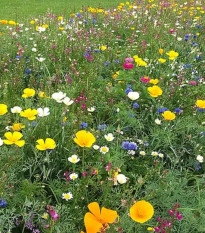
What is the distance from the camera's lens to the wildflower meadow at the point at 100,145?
1.55m

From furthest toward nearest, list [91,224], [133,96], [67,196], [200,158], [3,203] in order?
[133,96], [200,158], [67,196], [3,203], [91,224]

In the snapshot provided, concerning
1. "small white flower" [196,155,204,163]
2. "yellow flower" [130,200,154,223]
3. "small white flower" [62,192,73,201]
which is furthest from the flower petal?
"small white flower" [196,155,204,163]

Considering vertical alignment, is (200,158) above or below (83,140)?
below

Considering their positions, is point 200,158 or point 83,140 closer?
point 83,140

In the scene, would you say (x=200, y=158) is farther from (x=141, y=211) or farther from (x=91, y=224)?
(x=91, y=224)

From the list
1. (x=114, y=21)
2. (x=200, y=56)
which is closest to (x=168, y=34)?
(x=200, y=56)

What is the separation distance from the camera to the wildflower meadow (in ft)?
5.09

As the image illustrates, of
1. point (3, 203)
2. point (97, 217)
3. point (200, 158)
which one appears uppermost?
point (97, 217)

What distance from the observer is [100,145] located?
2150 millimetres

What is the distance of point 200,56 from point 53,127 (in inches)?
98.8

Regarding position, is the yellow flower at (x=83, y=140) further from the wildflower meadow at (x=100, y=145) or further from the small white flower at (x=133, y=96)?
the small white flower at (x=133, y=96)

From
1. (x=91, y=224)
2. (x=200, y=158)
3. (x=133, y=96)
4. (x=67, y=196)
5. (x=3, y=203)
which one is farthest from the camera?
(x=133, y=96)

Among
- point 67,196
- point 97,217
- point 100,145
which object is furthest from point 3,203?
point 100,145

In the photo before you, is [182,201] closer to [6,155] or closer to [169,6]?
[6,155]
